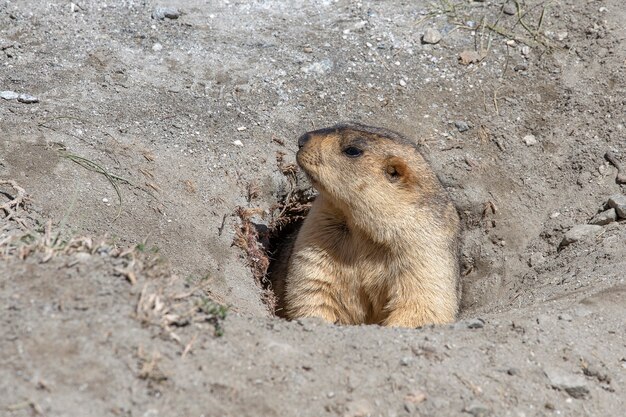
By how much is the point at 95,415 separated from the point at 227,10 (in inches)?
234


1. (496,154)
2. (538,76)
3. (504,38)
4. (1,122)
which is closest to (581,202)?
(496,154)

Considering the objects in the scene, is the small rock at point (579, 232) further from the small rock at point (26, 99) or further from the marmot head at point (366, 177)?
A: the small rock at point (26, 99)

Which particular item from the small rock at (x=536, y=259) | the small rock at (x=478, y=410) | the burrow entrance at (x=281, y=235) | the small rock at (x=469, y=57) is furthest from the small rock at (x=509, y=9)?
the small rock at (x=478, y=410)

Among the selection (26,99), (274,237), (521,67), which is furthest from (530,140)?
(26,99)

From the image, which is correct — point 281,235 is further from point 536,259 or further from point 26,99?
point 26,99

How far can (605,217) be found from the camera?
6680mm

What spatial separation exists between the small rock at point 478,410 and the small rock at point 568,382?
52 cm

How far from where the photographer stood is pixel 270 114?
7.52 meters

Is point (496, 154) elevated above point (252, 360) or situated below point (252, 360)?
below

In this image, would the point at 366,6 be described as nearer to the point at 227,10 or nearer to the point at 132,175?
the point at 227,10

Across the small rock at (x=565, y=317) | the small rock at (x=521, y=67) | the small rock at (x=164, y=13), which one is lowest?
the small rock at (x=164, y=13)

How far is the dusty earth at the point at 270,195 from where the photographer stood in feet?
12.0

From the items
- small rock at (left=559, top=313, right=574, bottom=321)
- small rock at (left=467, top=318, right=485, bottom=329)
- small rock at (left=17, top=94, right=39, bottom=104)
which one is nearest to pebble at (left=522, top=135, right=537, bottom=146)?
small rock at (left=559, top=313, right=574, bottom=321)

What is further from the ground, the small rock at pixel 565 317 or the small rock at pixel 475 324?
the small rock at pixel 565 317
